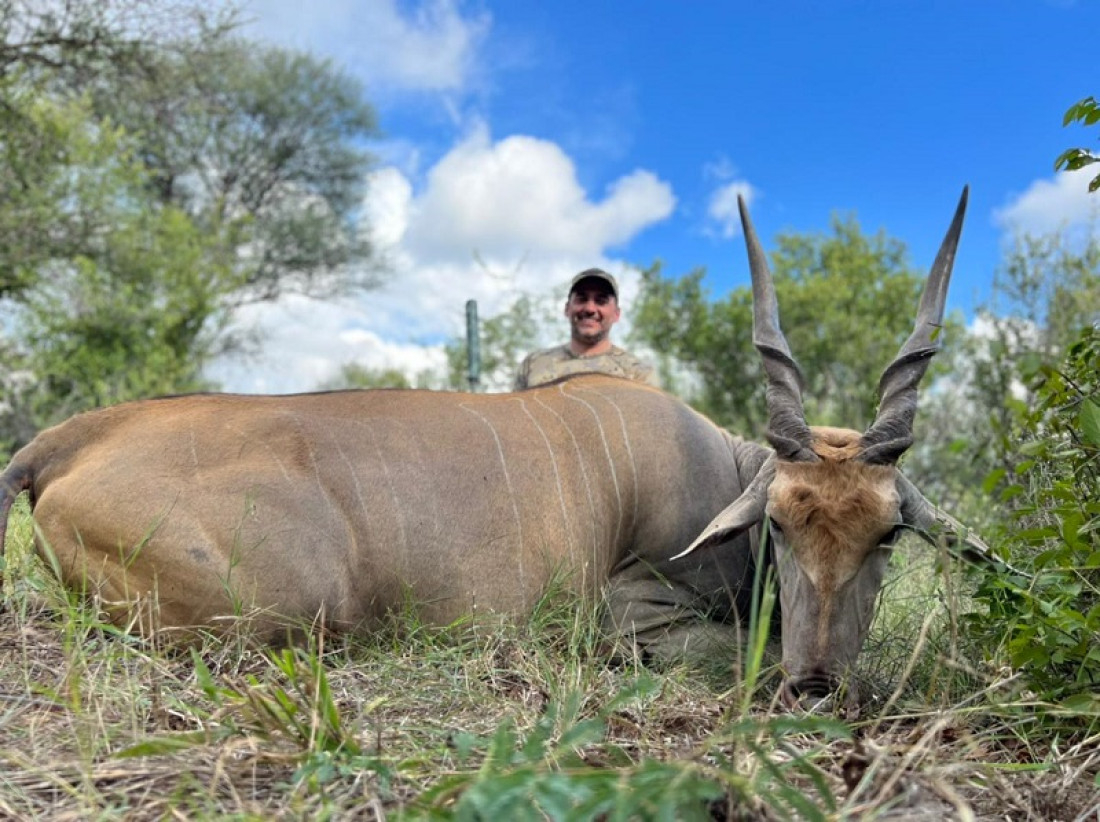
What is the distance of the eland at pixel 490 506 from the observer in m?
2.60

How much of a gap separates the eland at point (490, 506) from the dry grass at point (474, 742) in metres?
0.20

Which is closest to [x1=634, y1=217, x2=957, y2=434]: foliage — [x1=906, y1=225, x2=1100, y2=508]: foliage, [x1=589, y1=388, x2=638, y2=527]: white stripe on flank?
[x1=906, y1=225, x2=1100, y2=508]: foliage

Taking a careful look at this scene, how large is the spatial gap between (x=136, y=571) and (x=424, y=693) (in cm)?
97

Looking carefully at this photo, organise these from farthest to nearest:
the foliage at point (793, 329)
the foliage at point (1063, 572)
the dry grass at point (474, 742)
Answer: the foliage at point (793, 329) < the foliage at point (1063, 572) < the dry grass at point (474, 742)

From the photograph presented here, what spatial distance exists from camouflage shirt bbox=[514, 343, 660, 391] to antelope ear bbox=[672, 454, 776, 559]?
11.8 ft

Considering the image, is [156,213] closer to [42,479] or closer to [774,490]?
[42,479]

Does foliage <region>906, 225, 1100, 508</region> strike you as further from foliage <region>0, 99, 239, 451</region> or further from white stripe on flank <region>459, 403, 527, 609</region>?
foliage <region>0, 99, 239, 451</region>

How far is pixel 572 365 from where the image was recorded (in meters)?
6.82

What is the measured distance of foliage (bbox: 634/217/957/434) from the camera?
50.2ft

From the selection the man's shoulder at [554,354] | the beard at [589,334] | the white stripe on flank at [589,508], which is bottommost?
the white stripe on flank at [589,508]

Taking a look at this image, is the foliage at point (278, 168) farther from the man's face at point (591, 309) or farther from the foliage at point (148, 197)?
the man's face at point (591, 309)

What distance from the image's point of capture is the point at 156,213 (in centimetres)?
1984

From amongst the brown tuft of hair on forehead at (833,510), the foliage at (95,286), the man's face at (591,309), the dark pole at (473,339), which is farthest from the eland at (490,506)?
the foliage at (95,286)

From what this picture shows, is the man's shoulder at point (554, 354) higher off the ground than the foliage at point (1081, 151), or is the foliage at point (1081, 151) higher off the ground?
the foliage at point (1081, 151)
